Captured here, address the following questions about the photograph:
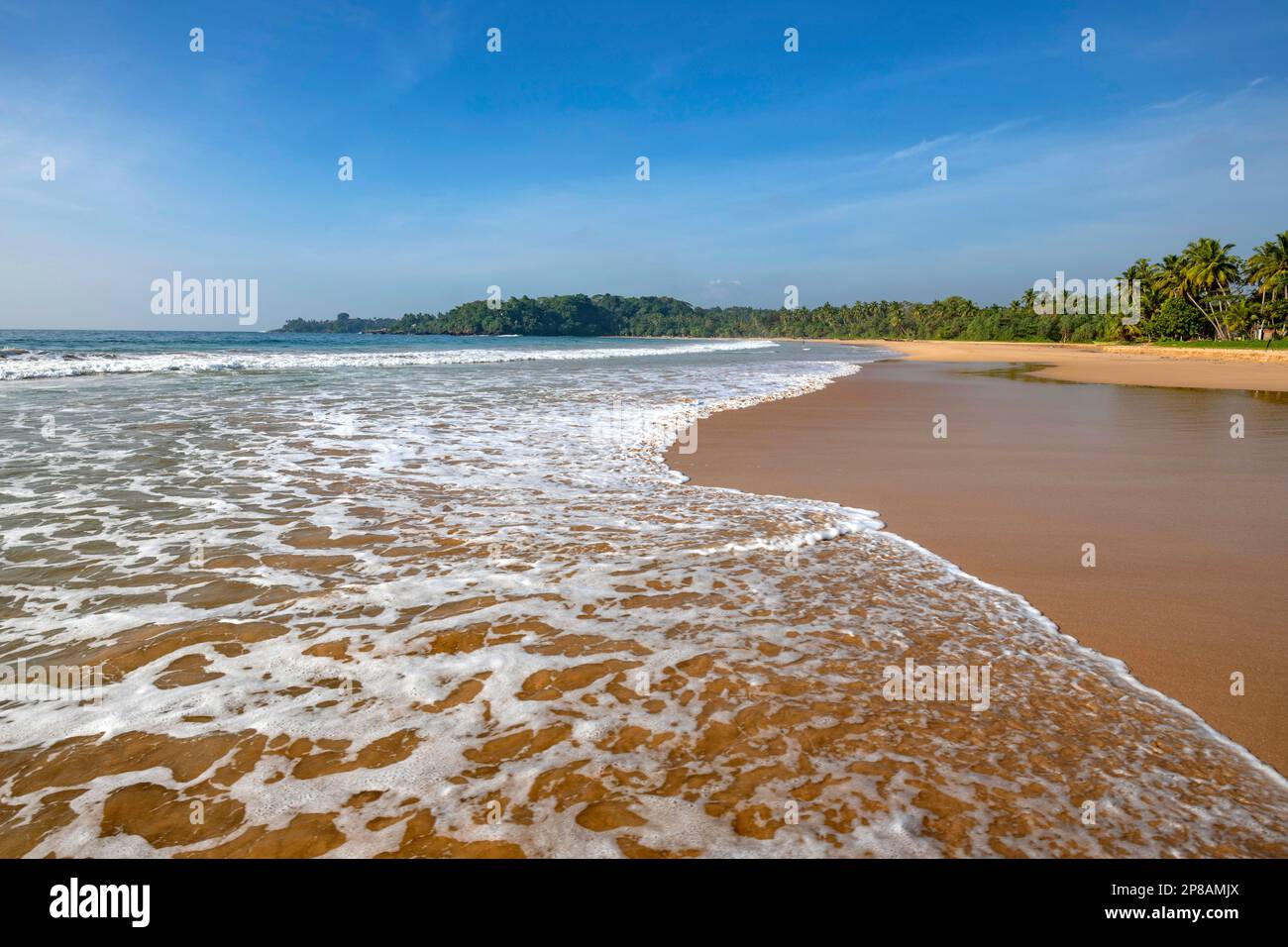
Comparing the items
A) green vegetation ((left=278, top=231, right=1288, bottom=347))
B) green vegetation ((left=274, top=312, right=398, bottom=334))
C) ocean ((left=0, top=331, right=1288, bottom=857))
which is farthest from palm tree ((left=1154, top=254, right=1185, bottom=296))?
green vegetation ((left=274, top=312, right=398, bottom=334))

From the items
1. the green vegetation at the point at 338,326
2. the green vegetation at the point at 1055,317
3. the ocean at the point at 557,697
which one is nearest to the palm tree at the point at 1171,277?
the green vegetation at the point at 1055,317

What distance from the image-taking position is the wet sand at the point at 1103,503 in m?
3.59

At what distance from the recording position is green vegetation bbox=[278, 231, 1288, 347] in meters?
54.9

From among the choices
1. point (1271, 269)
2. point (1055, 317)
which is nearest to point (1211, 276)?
point (1271, 269)

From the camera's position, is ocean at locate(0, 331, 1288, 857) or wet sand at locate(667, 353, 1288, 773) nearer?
ocean at locate(0, 331, 1288, 857)

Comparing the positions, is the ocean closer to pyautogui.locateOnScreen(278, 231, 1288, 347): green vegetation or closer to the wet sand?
the wet sand

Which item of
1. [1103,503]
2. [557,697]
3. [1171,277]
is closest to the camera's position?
[557,697]

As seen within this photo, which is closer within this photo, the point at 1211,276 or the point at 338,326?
the point at 1211,276

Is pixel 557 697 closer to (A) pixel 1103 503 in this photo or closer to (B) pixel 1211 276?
(A) pixel 1103 503

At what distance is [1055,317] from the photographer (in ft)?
286

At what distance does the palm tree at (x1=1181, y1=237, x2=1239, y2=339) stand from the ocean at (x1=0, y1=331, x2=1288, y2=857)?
7234 centimetres

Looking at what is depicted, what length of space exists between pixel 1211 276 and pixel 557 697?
250ft

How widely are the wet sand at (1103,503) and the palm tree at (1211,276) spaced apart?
5713cm
